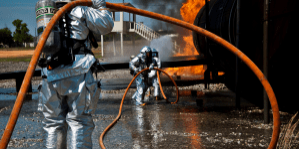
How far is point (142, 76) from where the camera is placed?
29.2 ft

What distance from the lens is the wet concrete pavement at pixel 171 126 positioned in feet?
14.6

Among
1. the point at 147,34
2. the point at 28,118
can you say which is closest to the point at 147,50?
the point at 28,118

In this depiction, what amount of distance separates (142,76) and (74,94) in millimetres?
5773

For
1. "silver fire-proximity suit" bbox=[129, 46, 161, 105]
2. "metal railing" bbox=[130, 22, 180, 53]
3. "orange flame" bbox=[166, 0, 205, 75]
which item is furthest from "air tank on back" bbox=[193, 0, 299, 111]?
"metal railing" bbox=[130, 22, 180, 53]

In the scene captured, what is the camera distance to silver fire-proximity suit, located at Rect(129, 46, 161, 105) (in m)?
8.57

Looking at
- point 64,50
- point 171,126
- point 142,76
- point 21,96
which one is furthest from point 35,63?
point 142,76

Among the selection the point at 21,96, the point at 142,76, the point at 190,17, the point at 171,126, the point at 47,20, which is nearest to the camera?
the point at 21,96

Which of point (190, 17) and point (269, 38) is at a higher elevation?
point (190, 17)

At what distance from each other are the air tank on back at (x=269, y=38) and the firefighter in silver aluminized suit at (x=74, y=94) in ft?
12.4

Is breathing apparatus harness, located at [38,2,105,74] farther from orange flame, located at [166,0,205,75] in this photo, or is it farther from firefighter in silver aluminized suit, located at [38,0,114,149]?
orange flame, located at [166,0,205,75]

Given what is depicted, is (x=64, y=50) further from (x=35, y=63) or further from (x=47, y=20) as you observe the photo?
(x=35, y=63)

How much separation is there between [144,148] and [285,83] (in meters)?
6.18

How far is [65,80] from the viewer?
314cm

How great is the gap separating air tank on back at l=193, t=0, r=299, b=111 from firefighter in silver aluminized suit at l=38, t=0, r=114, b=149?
3.77m
